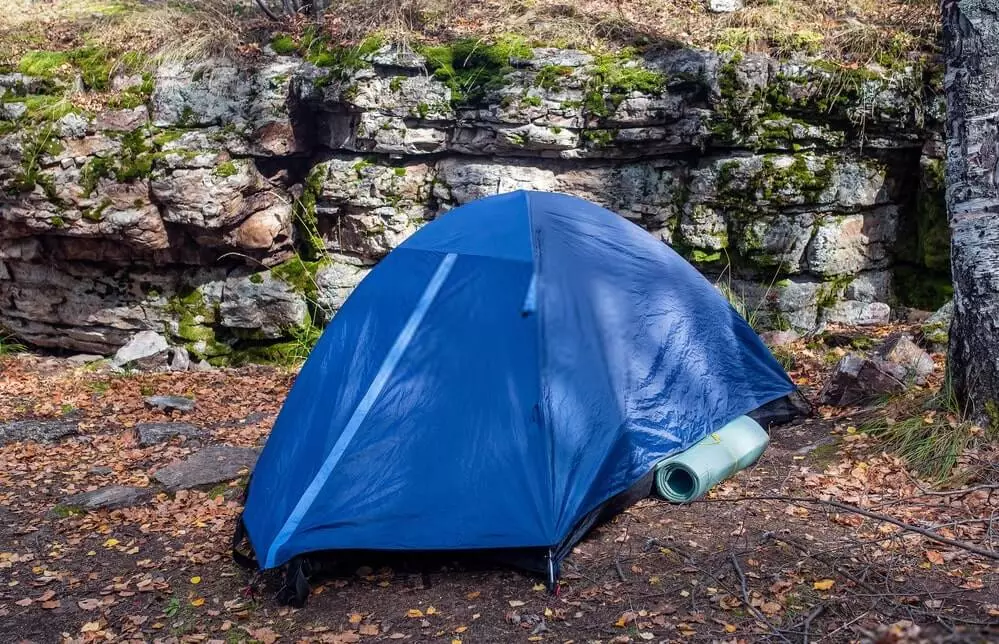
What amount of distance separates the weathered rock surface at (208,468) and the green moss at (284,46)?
16.3 feet

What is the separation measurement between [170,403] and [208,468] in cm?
158

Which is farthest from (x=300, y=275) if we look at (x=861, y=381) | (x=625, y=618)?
(x=625, y=618)

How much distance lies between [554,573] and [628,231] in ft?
7.04

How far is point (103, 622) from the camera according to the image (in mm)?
3758

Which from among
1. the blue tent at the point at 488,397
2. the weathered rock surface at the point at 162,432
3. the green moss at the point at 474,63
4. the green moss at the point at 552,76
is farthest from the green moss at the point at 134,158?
the blue tent at the point at 488,397

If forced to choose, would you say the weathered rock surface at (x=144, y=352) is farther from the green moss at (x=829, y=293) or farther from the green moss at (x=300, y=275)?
the green moss at (x=829, y=293)

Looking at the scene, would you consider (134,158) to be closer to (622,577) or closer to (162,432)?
(162,432)

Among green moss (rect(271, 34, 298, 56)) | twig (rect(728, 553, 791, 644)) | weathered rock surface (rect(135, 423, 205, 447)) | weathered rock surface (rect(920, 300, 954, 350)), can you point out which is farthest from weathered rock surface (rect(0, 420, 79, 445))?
weathered rock surface (rect(920, 300, 954, 350))

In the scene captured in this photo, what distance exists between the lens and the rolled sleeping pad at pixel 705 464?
4449 millimetres

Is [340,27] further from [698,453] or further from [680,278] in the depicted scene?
[698,453]

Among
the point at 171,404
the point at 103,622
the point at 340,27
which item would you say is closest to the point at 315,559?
the point at 103,622

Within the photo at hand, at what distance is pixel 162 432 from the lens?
6262 millimetres

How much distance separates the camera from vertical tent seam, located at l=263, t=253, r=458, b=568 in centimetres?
379

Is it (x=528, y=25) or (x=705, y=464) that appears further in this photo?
(x=528, y=25)
